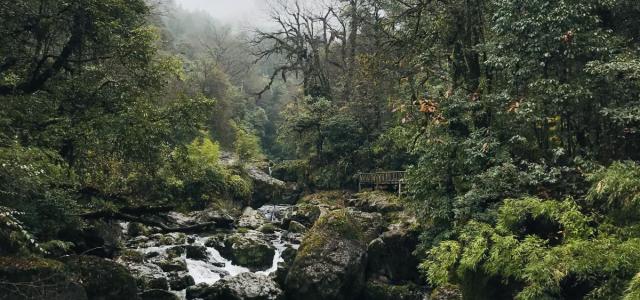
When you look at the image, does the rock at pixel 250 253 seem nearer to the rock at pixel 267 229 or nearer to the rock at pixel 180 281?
the rock at pixel 180 281

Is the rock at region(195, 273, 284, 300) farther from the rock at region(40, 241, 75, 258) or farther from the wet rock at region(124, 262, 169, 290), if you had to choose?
the rock at region(40, 241, 75, 258)

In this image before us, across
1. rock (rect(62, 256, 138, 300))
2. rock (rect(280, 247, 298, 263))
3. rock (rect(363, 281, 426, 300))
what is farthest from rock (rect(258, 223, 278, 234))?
rock (rect(62, 256, 138, 300))

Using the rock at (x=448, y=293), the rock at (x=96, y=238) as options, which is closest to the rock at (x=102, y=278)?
the rock at (x=96, y=238)

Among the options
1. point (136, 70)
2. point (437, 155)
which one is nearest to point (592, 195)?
point (437, 155)

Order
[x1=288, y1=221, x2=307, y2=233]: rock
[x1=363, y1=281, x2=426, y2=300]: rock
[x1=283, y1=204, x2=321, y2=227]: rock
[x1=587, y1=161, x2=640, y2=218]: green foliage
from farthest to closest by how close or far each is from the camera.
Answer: [x1=283, y1=204, x2=321, y2=227]: rock → [x1=288, y1=221, x2=307, y2=233]: rock → [x1=363, y1=281, x2=426, y2=300]: rock → [x1=587, y1=161, x2=640, y2=218]: green foliage

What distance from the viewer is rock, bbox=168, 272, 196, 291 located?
1295cm

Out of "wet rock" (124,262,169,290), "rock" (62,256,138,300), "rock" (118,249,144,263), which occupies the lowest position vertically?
"wet rock" (124,262,169,290)

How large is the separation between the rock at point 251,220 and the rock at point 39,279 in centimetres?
1273

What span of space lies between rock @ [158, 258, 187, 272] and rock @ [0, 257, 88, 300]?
5.22 meters

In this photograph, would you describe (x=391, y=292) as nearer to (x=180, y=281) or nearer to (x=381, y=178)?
(x=180, y=281)

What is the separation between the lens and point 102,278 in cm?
989

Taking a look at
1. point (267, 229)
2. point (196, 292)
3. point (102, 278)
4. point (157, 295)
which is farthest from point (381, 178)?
point (102, 278)

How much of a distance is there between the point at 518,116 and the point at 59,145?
1010cm

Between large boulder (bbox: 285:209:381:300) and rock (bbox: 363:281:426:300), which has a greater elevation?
large boulder (bbox: 285:209:381:300)
